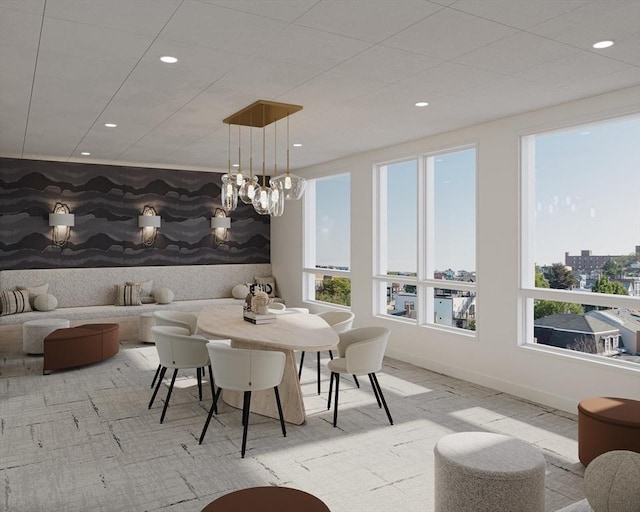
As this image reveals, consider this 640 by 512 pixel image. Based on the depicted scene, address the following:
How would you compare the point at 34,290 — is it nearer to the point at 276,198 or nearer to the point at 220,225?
the point at 220,225

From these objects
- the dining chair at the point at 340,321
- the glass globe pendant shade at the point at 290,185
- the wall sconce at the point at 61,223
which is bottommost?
the dining chair at the point at 340,321

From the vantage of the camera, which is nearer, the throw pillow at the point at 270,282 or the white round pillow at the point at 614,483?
the white round pillow at the point at 614,483

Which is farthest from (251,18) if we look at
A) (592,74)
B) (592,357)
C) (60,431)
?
(592,357)

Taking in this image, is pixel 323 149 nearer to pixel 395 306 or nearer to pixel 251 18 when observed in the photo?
pixel 395 306

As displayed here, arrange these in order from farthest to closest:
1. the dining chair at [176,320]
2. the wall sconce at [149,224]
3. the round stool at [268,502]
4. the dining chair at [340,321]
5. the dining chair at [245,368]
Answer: the wall sconce at [149,224] → the dining chair at [176,320] → the dining chair at [340,321] → the dining chair at [245,368] → the round stool at [268,502]

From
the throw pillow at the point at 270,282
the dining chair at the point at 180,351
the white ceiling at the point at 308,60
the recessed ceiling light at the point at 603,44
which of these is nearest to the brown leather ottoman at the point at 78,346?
the dining chair at the point at 180,351

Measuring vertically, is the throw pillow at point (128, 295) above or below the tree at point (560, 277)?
below

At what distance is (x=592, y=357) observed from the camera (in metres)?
4.72

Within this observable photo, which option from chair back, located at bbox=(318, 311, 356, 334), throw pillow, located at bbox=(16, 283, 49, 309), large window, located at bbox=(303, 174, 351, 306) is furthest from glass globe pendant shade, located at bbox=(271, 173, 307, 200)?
throw pillow, located at bbox=(16, 283, 49, 309)

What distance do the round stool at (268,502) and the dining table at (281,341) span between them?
1661 millimetres

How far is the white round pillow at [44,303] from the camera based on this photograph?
7.60m

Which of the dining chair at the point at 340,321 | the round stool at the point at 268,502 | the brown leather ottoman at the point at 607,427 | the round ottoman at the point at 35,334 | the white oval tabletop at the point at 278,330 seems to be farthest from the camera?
the round ottoman at the point at 35,334

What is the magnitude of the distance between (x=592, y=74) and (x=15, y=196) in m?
7.67

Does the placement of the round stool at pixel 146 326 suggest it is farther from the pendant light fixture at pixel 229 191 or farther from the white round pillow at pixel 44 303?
the pendant light fixture at pixel 229 191
